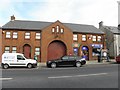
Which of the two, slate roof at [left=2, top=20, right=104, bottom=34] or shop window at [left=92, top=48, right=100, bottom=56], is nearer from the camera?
slate roof at [left=2, top=20, right=104, bottom=34]

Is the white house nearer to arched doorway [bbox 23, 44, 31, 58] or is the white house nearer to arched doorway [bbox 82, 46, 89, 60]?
arched doorway [bbox 82, 46, 89, 60]

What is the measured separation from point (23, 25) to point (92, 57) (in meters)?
14.3

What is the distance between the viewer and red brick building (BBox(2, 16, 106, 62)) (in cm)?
3494

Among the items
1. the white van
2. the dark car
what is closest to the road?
the white van

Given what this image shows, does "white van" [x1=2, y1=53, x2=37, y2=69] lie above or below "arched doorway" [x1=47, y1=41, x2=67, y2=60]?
below

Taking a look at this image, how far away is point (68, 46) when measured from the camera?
37.2 meters

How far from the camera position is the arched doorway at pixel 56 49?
36713 mm

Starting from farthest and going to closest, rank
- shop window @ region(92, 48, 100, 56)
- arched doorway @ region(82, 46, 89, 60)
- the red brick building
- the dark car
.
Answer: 1. shop window @ region(92, 48, 100, 56)
2. arched doorway @ region(82, 46, 89, 60)
3. the red brick building
4. the dark car

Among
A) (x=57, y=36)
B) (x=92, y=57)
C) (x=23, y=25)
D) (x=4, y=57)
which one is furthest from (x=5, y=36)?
(x=92, y=57)

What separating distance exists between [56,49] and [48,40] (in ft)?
7.96

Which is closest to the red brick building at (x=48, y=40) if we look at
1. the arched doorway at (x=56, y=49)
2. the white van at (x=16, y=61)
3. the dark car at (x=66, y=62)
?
the arched doorway at (x=56, y=49)

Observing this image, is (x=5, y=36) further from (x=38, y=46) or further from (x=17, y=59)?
(x=17, y=59)

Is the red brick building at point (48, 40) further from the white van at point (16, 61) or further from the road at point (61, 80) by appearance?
the road at point (61, 80)

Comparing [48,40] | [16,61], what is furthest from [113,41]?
[16,61]
